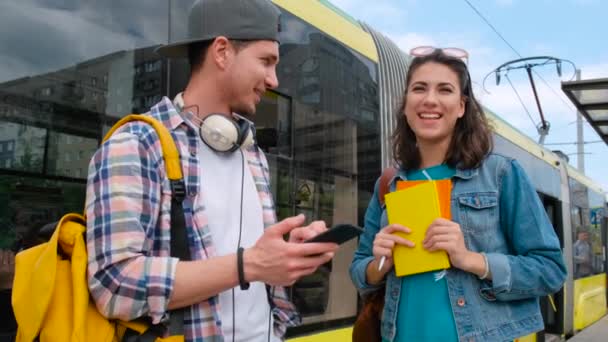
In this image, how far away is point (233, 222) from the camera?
1450 mm

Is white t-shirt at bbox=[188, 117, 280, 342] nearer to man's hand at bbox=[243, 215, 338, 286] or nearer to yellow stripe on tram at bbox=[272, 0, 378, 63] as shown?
man's hand at bbox=[243, 215, 338, 286]

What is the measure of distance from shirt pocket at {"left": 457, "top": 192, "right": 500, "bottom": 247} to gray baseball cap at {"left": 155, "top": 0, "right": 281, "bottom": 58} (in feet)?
2.42

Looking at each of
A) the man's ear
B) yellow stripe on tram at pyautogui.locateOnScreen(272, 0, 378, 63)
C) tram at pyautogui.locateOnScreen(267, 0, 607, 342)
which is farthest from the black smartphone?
yellow stripe on tram at pyautogui.locateOnScreen(272, 0, 378, 63)

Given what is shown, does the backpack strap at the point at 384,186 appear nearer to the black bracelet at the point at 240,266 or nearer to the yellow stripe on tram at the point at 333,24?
the black bracelet at the point at 240,266

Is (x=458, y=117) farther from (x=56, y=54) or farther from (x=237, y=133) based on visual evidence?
(x=56, y=54)

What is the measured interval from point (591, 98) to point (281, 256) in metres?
5.09

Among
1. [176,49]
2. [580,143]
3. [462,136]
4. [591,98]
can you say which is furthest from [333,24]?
[580,143]

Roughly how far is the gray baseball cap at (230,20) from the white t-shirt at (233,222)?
0.91 ft

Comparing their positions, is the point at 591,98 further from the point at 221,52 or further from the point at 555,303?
the point at 221,52

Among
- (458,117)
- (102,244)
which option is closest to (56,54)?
(102,244)

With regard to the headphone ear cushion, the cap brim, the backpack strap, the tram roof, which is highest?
the tram roof

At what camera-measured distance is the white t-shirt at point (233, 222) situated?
1393 millimetres

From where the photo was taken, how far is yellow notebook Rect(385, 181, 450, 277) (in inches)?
63.8

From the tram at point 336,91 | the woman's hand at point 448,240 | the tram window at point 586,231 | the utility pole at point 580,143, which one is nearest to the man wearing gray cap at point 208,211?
the woman's hand at point 448,240
